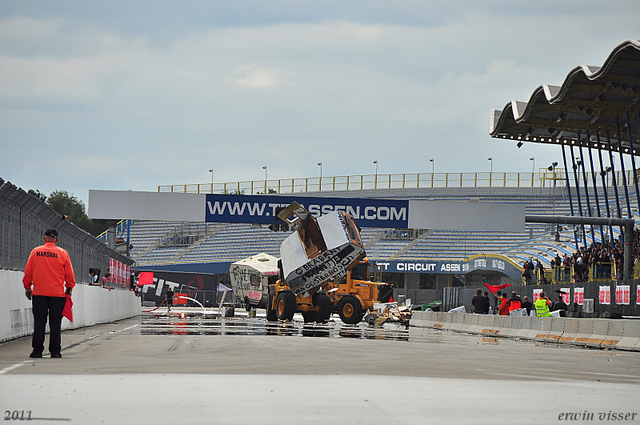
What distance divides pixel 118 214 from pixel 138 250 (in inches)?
1746

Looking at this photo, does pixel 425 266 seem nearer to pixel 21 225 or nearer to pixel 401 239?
pixel 401 239

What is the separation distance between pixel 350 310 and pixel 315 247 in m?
2.79

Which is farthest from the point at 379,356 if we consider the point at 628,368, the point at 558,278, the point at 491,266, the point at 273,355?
the point at 491,266

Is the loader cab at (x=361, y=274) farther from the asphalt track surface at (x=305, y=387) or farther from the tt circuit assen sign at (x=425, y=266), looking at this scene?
the tt circuit assen sign at (x=425, y=266)

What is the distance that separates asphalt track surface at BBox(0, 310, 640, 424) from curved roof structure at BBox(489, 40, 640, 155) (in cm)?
2324

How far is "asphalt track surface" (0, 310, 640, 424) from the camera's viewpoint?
18.6 feet

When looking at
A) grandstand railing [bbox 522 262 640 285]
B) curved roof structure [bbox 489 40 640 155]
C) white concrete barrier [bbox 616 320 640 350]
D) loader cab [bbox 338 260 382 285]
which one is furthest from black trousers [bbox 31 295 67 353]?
curved roof structure [bbox 489 40 640 155]

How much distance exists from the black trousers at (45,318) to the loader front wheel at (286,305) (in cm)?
1566

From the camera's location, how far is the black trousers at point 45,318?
33.4ft

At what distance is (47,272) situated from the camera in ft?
34.1

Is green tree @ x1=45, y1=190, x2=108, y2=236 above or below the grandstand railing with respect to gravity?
above

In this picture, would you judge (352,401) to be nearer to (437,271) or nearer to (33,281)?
(33,281)

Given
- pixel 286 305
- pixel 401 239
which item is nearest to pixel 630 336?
pixel 286 305

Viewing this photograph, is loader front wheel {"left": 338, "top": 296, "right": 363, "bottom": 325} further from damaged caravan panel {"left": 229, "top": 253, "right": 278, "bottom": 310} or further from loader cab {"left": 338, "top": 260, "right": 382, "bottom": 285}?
damaged caravan panel {"left": 229, "top": 253, "right": 278, "bottom": 310}
